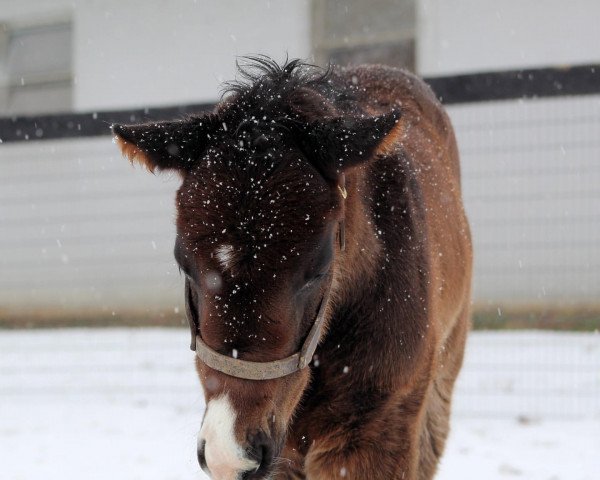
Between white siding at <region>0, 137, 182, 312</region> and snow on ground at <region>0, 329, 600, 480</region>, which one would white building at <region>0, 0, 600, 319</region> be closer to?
white siding at <region>0, 137, 182, 312</region>

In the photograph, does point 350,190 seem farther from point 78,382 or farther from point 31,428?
point 78,382

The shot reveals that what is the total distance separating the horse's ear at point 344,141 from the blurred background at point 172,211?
7.83 ft

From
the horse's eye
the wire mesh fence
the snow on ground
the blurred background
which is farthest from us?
the wire mesh fence

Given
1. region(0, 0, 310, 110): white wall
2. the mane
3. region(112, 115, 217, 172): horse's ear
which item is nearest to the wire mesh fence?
region(0, 0, 310, 110): white wall

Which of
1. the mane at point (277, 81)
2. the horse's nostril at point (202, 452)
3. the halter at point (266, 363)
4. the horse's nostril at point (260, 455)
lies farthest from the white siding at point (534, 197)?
the horse's nostril at point (202, 452)

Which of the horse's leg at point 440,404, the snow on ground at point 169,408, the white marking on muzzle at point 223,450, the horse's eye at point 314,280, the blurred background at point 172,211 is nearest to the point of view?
the white marking on muzzle at point 223,450

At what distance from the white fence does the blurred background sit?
0.9 inches

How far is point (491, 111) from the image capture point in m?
7.91

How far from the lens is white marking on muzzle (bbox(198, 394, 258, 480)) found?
2.07 metres

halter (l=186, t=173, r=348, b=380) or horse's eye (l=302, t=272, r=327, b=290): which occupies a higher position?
horse's eye (l=302, t=272, r=327, b=290)

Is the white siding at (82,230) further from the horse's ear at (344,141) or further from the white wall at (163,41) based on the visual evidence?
the horse's ear at (344,141)

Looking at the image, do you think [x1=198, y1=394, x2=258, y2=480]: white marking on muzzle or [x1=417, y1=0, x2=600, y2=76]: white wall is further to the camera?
[x1=417, y1=0, x2=600, y2=76]: white wall

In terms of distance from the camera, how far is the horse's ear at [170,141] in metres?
2.40

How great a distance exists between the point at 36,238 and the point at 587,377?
620cm
